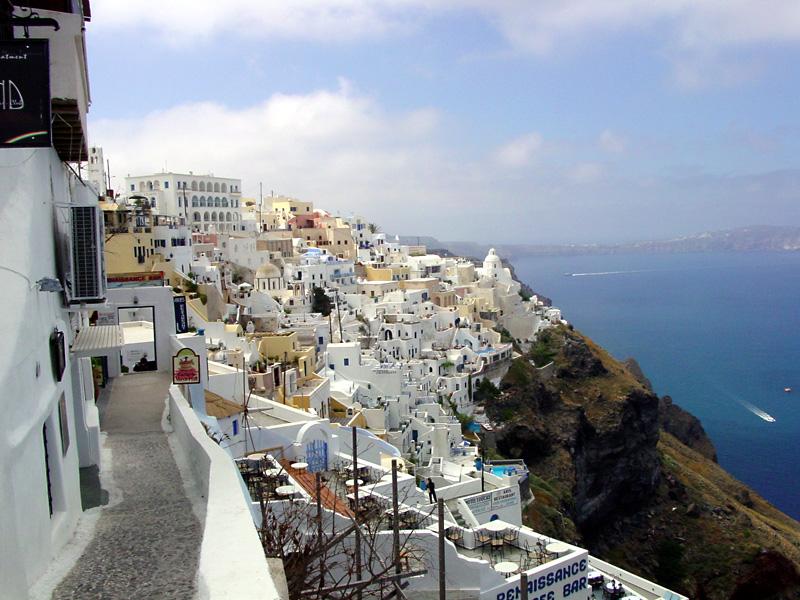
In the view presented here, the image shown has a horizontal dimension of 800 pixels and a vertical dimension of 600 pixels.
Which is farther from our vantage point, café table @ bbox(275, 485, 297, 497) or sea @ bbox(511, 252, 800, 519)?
sea @ bbox(511, 252, 800, 519)

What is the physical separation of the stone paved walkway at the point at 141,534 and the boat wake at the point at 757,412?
63706 millimetres

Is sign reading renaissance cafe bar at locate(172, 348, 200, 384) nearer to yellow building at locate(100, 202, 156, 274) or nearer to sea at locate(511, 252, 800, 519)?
yellow building at locate(100, 202, 156, 274)

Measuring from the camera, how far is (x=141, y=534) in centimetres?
574

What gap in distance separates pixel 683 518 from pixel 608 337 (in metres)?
68.6

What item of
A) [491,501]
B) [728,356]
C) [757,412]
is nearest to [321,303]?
[491,501]

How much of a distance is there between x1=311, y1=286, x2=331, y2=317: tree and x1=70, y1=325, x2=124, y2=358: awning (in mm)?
30222

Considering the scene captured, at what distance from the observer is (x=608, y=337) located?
106 m

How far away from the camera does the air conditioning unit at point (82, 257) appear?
23.1 ft

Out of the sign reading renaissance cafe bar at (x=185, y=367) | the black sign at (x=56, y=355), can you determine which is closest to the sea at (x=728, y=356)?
the sign reading renaissance cafe bar at (x=185, y=367)

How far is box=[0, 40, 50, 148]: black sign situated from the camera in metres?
5.08

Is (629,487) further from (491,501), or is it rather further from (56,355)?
(56,355)

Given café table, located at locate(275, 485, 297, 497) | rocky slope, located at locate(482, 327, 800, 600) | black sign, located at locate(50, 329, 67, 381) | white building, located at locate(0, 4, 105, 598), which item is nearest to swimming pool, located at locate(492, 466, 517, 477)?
rocky slope, located at locate(482, 327, 800, 600)

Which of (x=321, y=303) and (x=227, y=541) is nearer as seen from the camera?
(x=227, y=541)

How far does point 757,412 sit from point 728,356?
1086 inches
